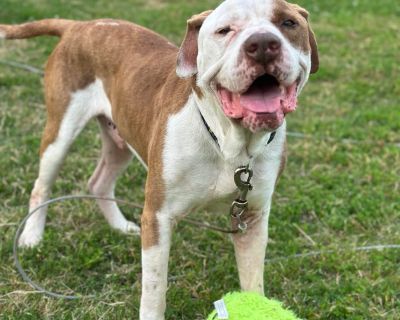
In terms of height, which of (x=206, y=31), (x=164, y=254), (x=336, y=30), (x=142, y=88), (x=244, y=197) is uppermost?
(x=206, y=31)

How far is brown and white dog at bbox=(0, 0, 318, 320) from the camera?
2.59m

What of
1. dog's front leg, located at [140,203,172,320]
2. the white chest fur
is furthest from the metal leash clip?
dog's front leg, located at [140,203,172,320]

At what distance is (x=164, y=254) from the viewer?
3.21m

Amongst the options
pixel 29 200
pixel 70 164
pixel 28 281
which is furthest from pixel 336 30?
pixel 28 281

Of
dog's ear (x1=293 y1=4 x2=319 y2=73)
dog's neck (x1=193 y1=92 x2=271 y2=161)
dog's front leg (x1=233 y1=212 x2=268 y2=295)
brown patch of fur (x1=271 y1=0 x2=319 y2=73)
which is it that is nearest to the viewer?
brown patch of fur (x1=271 y1=0 x2=319 y2=73)

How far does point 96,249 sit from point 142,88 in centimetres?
109

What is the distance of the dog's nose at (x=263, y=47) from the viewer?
8.05 ft

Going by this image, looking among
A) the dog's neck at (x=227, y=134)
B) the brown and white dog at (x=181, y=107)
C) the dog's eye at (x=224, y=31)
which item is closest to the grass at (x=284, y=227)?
the brown and white dog at (x=181, y=107)

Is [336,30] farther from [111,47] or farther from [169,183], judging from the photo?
[169,183]

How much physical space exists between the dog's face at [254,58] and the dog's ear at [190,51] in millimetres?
15

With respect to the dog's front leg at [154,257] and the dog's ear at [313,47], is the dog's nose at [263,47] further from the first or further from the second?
the dog's front leg at [154,257]

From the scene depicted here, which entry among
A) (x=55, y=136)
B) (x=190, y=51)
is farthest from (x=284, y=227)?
(x=190, y=51)

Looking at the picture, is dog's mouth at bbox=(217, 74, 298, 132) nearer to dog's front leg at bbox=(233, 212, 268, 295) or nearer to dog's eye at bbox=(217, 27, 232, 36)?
dog's eye at bbox=(217, 27, 232, 36)

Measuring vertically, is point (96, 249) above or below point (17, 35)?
below
